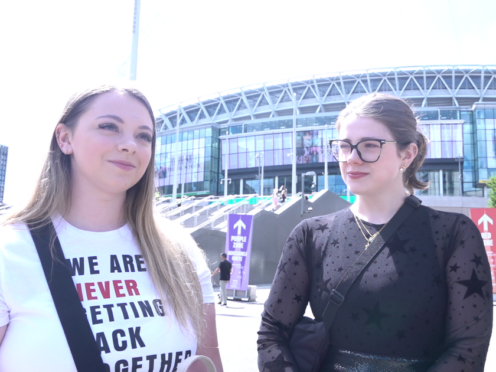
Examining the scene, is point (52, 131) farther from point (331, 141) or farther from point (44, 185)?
point (331, 141)

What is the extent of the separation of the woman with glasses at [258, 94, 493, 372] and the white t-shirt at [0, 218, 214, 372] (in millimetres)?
536

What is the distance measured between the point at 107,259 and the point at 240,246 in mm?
12951

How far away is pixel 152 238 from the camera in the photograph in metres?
2.13

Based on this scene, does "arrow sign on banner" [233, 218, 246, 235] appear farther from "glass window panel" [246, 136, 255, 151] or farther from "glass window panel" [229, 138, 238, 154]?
"glass window panel" [229, 138, 238, 154]

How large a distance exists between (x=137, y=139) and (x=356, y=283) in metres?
1.17

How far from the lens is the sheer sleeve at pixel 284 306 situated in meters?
2.06

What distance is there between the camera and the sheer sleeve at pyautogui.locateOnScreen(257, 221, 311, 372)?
2059 mm

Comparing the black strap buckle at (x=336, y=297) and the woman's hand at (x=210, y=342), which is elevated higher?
the black strap buckle at (x=336, y=297)

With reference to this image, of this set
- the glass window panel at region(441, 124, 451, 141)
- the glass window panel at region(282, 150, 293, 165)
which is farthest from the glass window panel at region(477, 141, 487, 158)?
the glass window panel at region(282, 150, 293, 165)

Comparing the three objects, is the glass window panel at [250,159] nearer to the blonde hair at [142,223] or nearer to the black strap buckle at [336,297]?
the blonde hair at [142,223]

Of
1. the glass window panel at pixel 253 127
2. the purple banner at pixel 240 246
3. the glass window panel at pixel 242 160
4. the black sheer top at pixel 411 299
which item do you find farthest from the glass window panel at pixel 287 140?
the black sheer top at pixel 411 299

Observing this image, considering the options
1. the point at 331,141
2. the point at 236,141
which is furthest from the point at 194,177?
the point at 331,141

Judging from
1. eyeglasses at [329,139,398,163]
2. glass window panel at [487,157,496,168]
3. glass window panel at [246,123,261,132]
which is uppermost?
glass window panel at [246,123,261,132]

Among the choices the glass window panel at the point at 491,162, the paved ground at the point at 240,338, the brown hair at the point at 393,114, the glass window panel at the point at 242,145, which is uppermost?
the glass window panel at the point at 242,145
